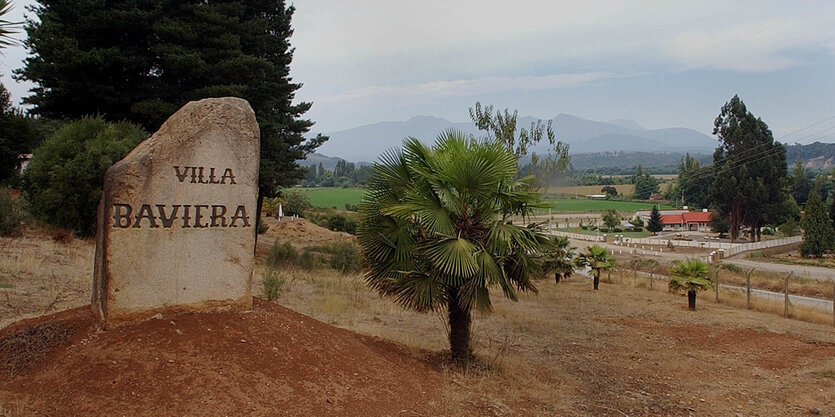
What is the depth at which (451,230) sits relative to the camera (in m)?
8.48

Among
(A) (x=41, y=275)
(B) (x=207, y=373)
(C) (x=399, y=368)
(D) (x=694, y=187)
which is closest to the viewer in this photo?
(B) (x=207, y=373)

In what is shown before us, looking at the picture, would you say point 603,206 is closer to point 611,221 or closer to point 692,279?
point 611,221

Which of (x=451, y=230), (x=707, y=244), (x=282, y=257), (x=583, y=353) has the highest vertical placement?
(x=451, y=230)

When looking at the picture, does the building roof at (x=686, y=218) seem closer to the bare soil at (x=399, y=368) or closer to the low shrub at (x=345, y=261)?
the low shrub at (x=345, y=261)

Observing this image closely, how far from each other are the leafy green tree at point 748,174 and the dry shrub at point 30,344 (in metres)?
74.7

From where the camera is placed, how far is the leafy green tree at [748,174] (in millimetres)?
68062

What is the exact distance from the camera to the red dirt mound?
5238mm

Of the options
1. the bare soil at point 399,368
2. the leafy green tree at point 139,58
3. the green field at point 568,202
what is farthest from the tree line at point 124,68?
the green field at point 568,202

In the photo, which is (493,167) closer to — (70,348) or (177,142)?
(177,142)

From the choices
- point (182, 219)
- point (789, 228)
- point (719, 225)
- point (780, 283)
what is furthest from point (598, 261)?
point (719, 225)

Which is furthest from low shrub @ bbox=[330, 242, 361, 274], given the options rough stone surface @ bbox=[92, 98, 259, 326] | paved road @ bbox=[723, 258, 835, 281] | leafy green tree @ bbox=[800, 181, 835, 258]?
leafy green tree @ bbox=[800, 181, 835, 258]

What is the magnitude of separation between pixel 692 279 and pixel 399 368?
1314 centimetres

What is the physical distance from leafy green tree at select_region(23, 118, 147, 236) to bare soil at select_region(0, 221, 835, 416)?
5.07 meters

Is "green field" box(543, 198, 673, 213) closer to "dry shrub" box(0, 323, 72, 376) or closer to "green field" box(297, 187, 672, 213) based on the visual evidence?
"green field" box(297, 187, 672, 213)
